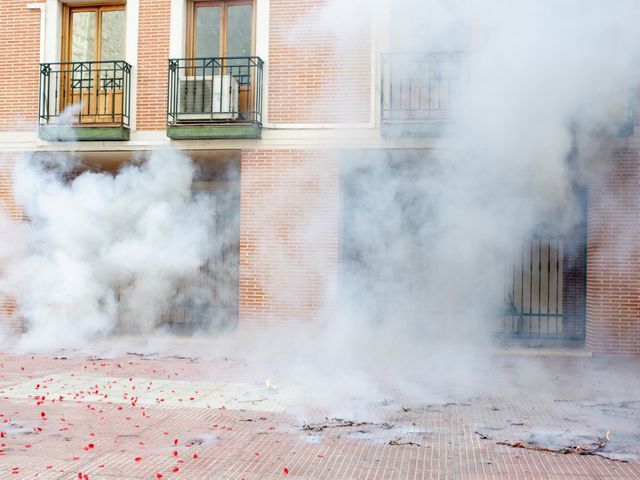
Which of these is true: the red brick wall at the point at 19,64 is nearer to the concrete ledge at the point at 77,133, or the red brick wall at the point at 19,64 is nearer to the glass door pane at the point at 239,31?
the concrete ledge at the point at 77,133

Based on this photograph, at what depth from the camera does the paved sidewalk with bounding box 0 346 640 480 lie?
3.87 metres

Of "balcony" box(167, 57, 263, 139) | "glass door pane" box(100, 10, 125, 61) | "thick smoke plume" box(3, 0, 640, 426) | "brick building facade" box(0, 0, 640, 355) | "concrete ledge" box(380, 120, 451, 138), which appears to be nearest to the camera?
"thick smoke plume" box(3, 0, 640, 426)

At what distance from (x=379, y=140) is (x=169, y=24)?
123 inches

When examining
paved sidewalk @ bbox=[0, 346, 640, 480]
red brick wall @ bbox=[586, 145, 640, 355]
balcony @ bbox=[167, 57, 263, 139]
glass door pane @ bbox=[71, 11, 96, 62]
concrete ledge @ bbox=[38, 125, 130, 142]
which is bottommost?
paved sidewalk @ bbox=[0, 346, 640, 480]

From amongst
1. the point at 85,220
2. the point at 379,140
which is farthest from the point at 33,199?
the point at 379,140

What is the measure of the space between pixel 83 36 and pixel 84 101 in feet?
2.97

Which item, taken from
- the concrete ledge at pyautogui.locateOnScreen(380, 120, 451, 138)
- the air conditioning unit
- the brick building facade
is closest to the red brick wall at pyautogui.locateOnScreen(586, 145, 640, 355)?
the brick building facade

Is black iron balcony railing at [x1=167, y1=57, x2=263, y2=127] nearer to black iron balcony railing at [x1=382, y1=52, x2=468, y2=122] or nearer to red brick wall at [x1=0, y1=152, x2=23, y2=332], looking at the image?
black iron balcony railing at [x1=382, y1=52, x2=468, y2=122]

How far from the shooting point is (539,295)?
8.95 m

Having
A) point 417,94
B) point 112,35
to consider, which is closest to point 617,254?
point 417,94

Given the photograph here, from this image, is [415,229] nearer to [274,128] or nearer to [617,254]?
[274,128]

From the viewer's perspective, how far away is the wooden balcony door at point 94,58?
9055 millimetres

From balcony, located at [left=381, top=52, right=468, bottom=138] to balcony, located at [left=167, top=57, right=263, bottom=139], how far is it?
5.30 ft

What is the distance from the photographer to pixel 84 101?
9180 millimetres
